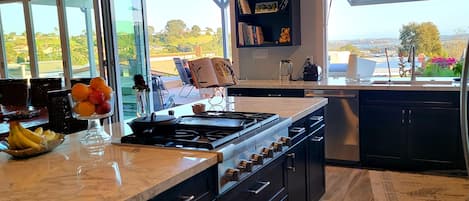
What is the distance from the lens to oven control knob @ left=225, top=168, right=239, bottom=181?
1760 millimetres

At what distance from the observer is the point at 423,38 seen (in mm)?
4574

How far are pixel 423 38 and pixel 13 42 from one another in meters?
6.34

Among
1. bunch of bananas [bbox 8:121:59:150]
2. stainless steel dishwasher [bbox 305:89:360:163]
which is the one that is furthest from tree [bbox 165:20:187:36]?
bunch of bananas [bbox 8:121:59:150]

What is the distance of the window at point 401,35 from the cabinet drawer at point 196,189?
3396mm

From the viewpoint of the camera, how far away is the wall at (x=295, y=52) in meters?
4.82

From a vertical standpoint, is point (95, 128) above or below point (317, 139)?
above

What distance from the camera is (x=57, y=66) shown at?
6496 millimetres

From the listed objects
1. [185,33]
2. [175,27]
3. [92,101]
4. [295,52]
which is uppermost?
[175,27]

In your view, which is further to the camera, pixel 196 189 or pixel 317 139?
pixel 317 139

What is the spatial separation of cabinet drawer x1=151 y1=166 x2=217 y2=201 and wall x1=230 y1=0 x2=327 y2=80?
11.4 ft

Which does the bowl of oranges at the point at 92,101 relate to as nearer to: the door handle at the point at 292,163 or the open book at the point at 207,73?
the open book at the point at 207,73

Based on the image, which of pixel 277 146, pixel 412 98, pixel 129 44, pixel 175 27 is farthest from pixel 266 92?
pixel 175 27

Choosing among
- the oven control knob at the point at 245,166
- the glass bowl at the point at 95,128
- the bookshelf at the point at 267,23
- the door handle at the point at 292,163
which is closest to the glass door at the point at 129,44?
the bookshelf at the point at 267,23

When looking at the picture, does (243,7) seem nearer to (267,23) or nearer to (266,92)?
Result: (267,23)
